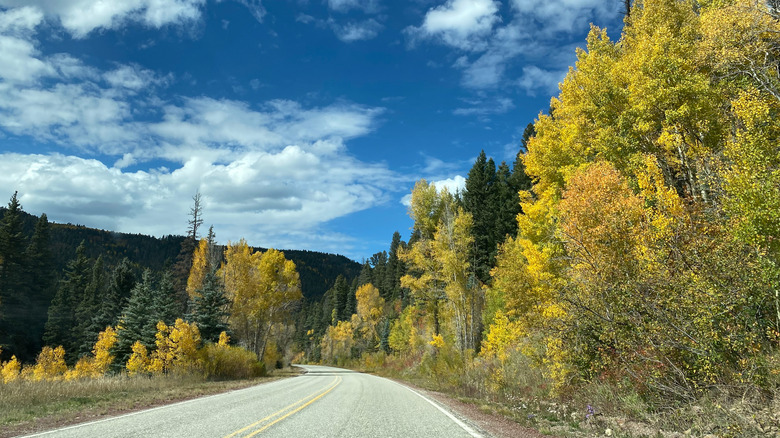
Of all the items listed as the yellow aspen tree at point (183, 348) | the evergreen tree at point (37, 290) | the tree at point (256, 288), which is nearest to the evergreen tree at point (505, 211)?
the tree at point (256, 288)

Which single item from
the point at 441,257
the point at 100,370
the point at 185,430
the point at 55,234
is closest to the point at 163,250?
the point at 55,234

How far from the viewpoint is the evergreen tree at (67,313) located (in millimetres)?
46844

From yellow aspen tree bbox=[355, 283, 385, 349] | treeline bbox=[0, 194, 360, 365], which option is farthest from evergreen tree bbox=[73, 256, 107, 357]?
yellow aspen tree bbox=[355, 283, 385, 349]

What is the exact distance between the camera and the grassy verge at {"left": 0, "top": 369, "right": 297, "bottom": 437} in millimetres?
8844

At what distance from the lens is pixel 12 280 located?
1817 inches

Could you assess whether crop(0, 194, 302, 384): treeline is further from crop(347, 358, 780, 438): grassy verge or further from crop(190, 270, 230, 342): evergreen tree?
crop(347, 358, 780, 438): grassy verge

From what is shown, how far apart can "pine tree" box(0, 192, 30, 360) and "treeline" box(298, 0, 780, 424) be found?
162 feet

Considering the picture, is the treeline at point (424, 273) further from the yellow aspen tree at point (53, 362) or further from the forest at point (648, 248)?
the yellow aspen tree at point (53, 362)

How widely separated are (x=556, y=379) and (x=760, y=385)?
19.5ft

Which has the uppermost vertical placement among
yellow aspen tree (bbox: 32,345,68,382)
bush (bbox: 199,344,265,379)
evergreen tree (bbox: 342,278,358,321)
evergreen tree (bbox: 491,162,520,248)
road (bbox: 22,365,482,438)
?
evergreen tree (bbox: 491,162,520,248)

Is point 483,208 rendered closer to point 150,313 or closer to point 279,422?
point 150,313

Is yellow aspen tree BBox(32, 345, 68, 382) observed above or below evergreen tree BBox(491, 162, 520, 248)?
below

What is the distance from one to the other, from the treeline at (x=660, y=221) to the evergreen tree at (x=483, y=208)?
23670mm

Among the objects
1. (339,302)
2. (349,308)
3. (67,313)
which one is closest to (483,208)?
(349,308)
